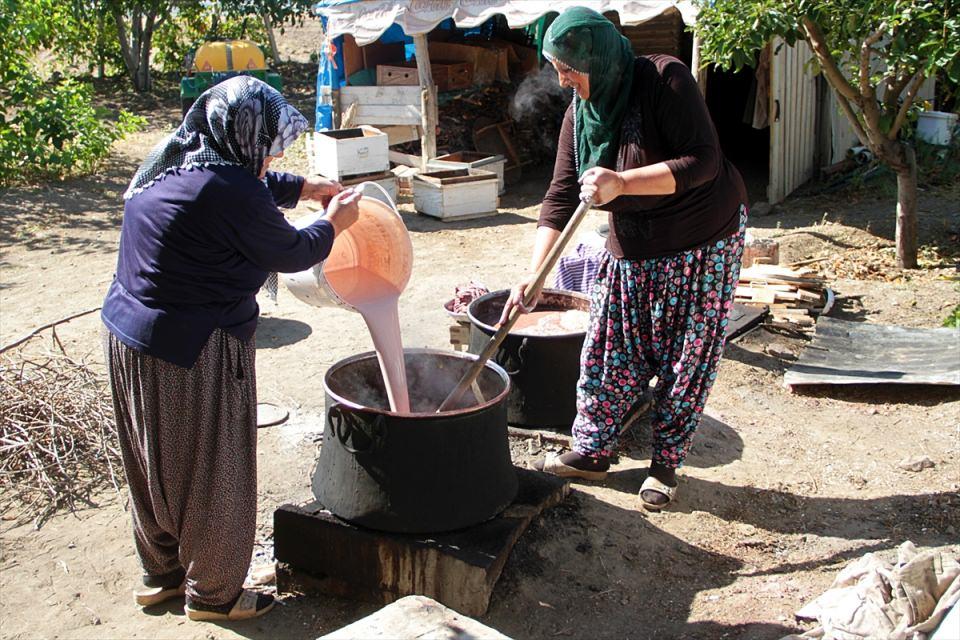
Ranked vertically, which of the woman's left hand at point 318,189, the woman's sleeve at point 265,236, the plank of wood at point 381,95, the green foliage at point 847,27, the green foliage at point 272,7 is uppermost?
the green foliage at point 272,7

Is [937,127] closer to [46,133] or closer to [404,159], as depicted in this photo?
[404,159]

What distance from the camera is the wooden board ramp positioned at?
2.22 meters

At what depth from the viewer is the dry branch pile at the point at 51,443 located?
4.07 meters

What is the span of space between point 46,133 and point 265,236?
9.25 m

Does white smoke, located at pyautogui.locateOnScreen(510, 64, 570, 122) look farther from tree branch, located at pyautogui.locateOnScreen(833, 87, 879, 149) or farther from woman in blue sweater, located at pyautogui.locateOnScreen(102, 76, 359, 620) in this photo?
woman in blue sweater, located at pyautogui.locateOnScreen(102, 76, 359, 620)

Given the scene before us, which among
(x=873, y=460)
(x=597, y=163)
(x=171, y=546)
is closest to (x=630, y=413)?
(x=873, y=460)

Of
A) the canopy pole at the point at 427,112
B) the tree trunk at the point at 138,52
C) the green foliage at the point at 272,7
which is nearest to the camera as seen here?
the canopy pole at the point at 427,112

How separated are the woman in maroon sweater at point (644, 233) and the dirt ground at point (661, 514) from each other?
0.37 meters

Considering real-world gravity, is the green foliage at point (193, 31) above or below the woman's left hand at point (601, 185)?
above

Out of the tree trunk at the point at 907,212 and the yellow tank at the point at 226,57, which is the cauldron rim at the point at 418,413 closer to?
the tree trunk at the point at 907,212

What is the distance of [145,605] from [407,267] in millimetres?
1550

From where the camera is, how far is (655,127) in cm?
337

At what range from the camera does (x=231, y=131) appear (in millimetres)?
2645

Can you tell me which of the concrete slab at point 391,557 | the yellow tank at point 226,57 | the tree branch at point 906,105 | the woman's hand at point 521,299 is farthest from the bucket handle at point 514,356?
the yellow tank at point 226,57
